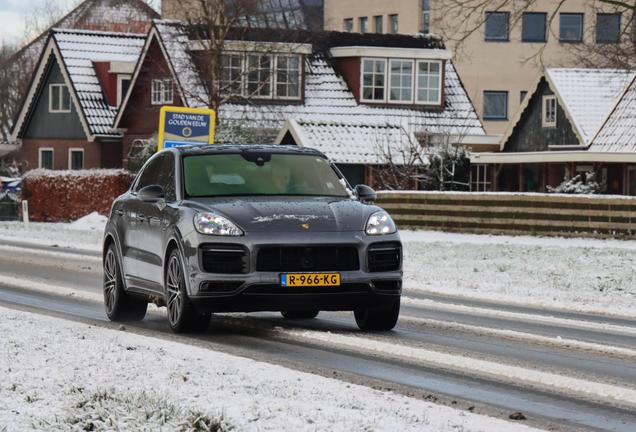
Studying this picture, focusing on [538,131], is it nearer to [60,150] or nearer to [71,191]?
[71,191]

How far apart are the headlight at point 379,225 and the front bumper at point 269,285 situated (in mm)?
137

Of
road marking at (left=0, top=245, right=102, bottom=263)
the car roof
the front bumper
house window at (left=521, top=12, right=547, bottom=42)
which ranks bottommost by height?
road marking at (left=0, top=245, right=102, bottom=263)

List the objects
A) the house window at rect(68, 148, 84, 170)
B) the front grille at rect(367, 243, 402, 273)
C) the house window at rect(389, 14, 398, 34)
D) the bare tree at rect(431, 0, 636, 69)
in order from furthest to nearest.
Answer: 1. the house window at rect(389, 14, 398, 34)
2. the house window at rect(68, 148, 84, 170)
3. the bare tree at rect(431, 0, 636, 69)
4. the front grille at rect(367, 243, 402, 273)

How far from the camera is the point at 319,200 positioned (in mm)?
10742

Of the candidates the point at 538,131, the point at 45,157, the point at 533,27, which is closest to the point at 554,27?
the point at 533,27

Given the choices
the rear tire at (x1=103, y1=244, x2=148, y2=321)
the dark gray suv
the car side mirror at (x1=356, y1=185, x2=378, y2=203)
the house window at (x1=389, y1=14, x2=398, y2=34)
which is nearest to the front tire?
the dark gray suv

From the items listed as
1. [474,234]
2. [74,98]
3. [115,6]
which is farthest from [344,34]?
[115,6]

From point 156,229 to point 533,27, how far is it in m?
62.1

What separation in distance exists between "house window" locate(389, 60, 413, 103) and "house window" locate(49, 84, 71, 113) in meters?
16.1

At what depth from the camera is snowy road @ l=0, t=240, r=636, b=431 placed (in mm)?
7426

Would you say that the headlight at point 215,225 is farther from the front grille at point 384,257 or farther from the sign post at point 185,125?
the sign post at point 185,125

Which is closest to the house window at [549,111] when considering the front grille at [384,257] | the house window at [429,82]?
the house window at [429,82]

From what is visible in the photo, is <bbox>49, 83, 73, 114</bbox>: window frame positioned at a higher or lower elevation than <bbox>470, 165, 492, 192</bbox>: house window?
higher

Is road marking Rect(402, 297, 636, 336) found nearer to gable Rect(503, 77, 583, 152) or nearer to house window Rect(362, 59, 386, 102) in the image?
gable Rect(503, 77, 583, 152)
